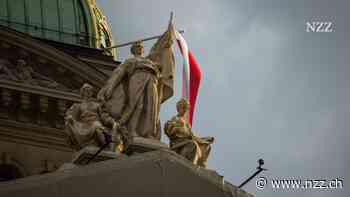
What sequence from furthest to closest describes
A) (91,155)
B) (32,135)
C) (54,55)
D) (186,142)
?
(54,55) < (32,135) < (186,142) < (91,155)

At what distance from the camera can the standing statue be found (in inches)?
1222

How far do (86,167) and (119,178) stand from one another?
0.58m

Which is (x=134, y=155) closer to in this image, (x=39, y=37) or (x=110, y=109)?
(x=110, y=109)

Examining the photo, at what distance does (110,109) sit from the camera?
3117 centimetres

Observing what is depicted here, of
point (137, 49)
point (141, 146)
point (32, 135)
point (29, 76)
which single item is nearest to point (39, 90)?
point (29, 76)

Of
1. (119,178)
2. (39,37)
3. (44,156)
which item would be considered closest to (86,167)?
(119,178)

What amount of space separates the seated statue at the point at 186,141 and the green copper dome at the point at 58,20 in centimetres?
2440

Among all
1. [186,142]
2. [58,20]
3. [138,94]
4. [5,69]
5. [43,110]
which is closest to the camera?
[138,94]

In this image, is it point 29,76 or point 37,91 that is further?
point 29,76

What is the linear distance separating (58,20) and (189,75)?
18913mm

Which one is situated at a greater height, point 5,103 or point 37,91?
point 37,91

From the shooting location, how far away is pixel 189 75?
1523 inches

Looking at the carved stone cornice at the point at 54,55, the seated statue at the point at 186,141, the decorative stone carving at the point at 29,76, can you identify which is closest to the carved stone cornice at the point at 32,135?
the decorative stone carving at the point at 29,76

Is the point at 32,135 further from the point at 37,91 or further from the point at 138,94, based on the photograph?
the point at 138,94
